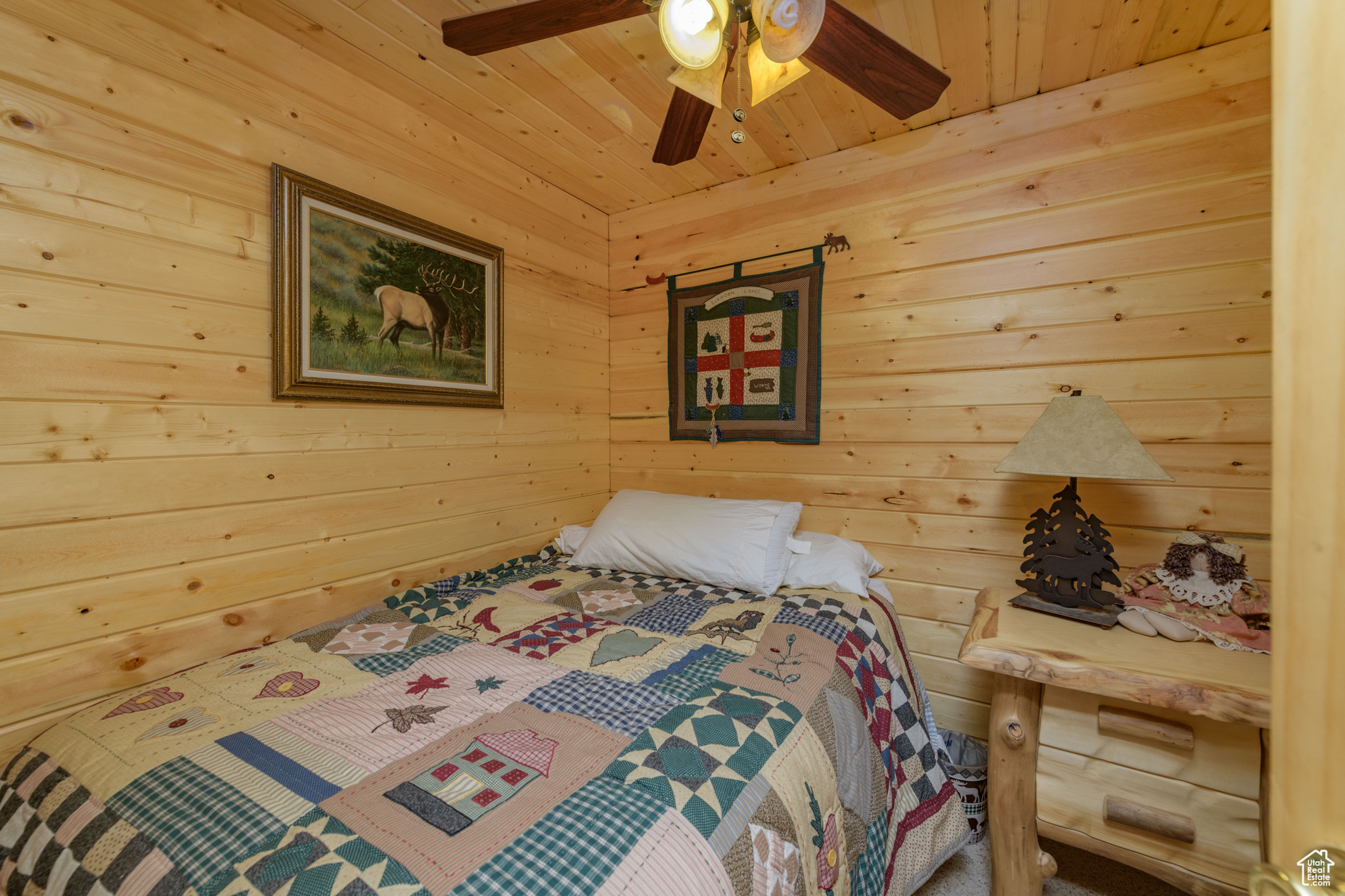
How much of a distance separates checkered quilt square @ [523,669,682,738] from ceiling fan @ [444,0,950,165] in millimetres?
1255

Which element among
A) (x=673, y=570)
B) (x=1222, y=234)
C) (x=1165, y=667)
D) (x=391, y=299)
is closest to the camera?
(x=1165, y=667)

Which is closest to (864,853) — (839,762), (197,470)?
(839,762)

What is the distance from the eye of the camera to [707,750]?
95 cm

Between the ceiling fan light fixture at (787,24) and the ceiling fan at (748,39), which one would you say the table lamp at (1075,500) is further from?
the ceiling fan light fixture at (787,24)

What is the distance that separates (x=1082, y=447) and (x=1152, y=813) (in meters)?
0.79

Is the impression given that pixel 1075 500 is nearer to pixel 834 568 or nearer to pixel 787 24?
pixel 834 568

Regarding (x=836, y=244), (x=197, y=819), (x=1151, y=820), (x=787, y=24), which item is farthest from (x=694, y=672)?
(x=836, y=244)

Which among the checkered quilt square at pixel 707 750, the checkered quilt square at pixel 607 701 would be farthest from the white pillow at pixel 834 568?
the checkered quilt square at pixel 607 701

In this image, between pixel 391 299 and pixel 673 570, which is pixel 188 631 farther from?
pixel 673 570

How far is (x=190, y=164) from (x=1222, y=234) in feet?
8.93

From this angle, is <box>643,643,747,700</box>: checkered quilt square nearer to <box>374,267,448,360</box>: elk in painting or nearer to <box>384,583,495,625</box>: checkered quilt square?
<box>384,583,495,625</box>: checkered quilt square

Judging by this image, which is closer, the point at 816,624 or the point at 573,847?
the point at 573,847

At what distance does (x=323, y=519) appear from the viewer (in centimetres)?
156

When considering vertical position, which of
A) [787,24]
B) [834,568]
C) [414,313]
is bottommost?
[834,568]
